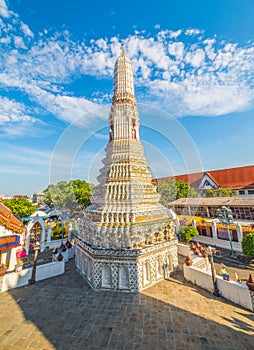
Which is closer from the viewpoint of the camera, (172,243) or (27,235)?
(172,243)

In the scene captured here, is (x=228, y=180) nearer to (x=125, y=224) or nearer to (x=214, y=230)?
(x=214, y=230)

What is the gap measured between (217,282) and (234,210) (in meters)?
17.4

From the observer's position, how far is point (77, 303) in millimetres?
8477

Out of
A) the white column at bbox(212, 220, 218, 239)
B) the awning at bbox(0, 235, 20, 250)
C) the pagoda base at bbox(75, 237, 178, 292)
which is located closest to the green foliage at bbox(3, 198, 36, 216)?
the awning at bbox(0, 235, 20, 250)

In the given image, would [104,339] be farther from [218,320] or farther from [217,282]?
[217,282]

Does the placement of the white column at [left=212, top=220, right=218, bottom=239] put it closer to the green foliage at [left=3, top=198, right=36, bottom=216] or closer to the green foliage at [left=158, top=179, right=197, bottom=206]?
the green foliage at [left=158, top=179, right=197, bottom=206]

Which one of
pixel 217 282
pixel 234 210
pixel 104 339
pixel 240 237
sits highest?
pixel 234 210

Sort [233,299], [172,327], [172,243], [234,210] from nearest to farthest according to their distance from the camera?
[172,327] < [233,299] < [172,243] < [234,210]

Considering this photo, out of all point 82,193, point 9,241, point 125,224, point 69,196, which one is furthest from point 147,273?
point 69,196

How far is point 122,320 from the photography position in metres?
7.21

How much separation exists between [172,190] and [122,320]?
28.0 meters

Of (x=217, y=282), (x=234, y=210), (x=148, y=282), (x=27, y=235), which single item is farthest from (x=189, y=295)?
(x=234, y=210)

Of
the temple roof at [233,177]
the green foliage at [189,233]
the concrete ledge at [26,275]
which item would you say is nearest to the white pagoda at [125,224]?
the concrete ledge at [26,275]

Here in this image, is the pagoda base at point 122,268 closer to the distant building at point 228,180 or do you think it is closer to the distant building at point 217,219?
the distant building at point 217,219
